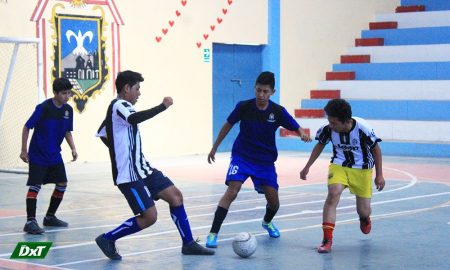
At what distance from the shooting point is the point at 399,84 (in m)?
25.1

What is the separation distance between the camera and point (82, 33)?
20188 mm

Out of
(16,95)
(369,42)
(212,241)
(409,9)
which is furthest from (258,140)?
(409,9)

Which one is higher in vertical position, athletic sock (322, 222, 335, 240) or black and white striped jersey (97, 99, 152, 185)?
black and white striped jersey (97, 99, 152, 185)

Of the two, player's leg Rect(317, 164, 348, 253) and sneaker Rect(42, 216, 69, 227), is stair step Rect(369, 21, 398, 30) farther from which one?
player's leg Rect(317, 164, 348, 253)

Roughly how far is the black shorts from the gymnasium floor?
570mm

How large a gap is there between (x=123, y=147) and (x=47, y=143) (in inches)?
95.4

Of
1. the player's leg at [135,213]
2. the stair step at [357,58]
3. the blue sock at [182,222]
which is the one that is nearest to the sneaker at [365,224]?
the blue sock at [182,222]

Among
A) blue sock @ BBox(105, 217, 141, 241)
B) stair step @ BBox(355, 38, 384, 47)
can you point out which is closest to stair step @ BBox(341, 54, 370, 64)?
stair step @ BBox(355, 38, 384, 47)

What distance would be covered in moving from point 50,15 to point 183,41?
399 centimetres

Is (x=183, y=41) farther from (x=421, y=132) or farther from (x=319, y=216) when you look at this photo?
(x=319, y=216)

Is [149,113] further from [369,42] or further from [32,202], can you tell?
[369,42]

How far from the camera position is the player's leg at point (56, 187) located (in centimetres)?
1073

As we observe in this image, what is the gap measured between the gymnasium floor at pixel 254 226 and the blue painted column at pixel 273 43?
7508 mm

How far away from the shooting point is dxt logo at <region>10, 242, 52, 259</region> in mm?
8656
